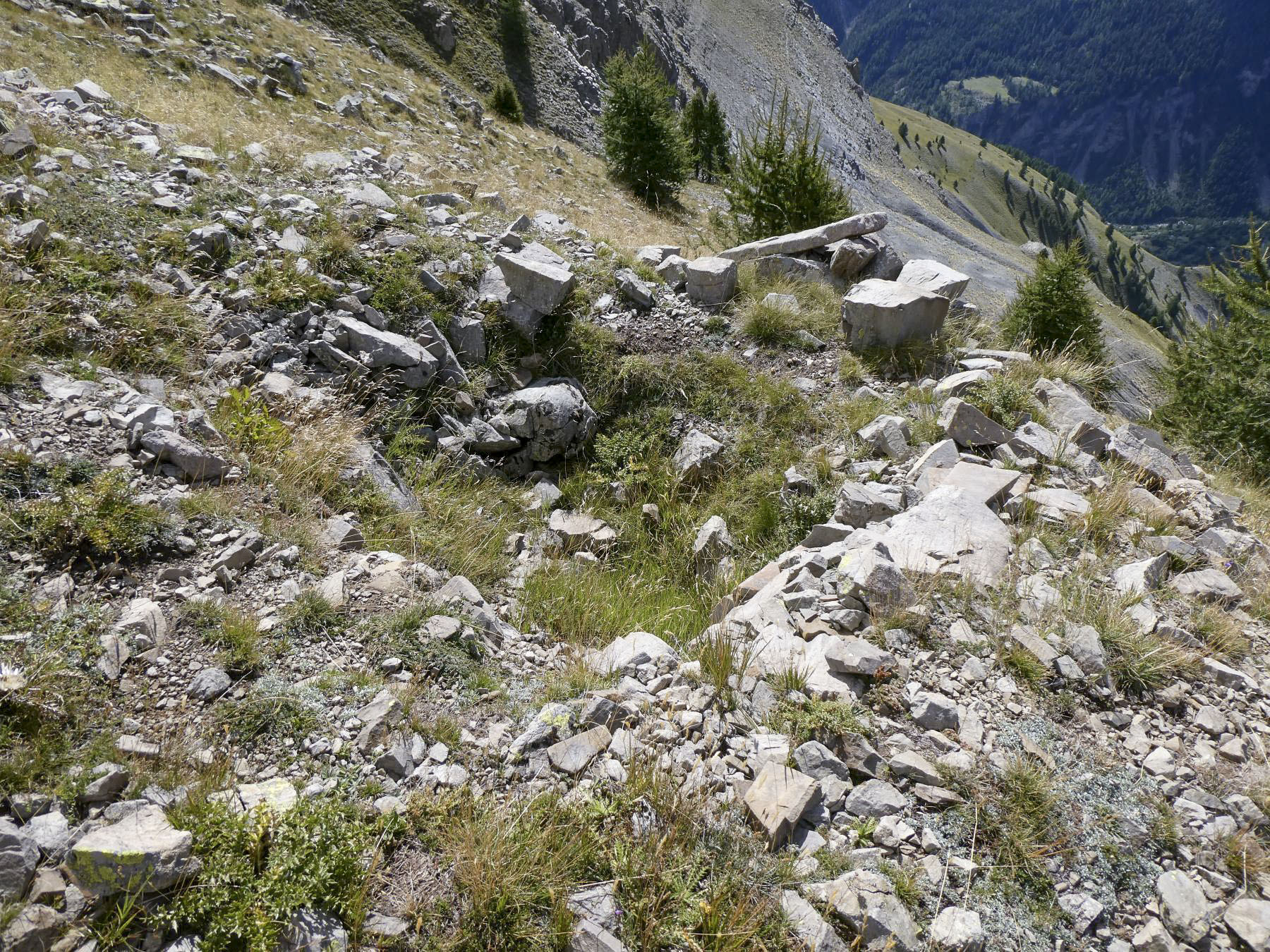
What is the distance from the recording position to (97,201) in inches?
281

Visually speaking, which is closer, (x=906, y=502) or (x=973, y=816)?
(x=973, y=816)

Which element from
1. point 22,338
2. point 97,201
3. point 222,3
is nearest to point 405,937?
point 22,338

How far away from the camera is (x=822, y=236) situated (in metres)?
10.4

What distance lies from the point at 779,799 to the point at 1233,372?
14605 millimetres

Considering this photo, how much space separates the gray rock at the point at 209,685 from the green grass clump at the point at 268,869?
0.82 metres

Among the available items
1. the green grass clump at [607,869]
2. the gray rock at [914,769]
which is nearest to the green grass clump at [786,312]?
the gray rock at [914,769]

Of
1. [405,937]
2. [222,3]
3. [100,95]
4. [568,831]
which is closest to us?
[405,937]

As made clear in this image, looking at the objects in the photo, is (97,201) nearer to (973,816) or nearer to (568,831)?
(568,831)

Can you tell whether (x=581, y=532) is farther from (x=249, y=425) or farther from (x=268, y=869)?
(x=268, y=869)

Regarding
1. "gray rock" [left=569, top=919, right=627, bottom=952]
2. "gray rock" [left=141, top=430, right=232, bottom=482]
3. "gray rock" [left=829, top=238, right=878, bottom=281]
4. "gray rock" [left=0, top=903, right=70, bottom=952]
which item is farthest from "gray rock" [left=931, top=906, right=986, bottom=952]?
"gray rock" [left=829, top=238, right=878, bottom=281]

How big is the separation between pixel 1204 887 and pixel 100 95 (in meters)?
15.0

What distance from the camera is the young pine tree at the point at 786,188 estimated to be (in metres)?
13.7

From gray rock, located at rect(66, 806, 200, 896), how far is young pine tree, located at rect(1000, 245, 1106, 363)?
41.1 ft

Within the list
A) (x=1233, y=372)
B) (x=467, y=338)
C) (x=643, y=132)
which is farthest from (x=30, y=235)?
(x=643, y=132)
